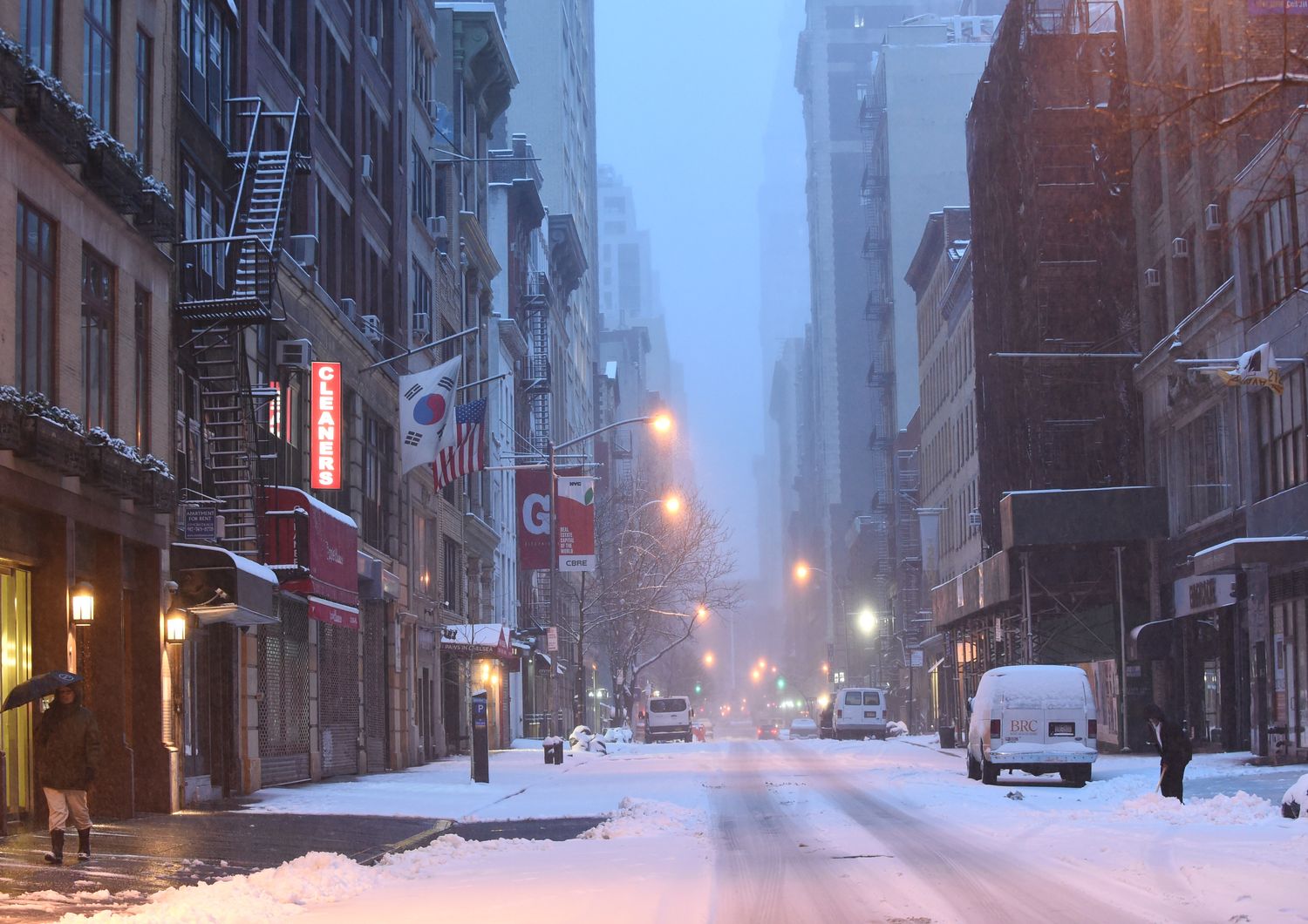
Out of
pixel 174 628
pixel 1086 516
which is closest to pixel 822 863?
pixel 174 628

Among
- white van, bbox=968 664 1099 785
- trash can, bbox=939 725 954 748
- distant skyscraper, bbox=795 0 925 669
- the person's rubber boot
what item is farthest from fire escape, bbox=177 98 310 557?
distant skyscraper, bbox=795 0 925 669

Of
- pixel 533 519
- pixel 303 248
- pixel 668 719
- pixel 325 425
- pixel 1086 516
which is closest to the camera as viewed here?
pixel 303 248

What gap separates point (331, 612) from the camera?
33125 millimetres

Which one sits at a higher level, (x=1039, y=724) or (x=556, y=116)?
(x=556, y=116)

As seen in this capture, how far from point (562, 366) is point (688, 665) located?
61721mm

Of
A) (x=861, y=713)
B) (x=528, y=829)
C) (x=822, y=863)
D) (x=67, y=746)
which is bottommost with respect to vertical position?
(x=861, y=713)

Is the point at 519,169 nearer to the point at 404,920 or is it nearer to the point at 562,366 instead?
the point at 562,366

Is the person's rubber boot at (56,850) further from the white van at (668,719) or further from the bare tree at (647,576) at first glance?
the white van at (668,719)

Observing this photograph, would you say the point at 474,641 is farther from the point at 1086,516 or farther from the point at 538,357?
Answer: the point at 538,357

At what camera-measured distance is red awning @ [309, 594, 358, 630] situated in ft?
105

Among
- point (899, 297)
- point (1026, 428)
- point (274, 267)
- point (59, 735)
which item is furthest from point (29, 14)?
point (899, 297)

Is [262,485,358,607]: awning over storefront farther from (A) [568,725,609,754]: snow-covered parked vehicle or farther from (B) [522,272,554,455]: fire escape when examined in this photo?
(B) [522,272,554,455]: fire escape

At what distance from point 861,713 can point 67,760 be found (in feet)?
183

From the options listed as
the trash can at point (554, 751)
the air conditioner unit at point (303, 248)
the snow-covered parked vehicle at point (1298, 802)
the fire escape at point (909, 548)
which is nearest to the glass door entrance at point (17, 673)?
the air conditioner unit at point (303, 248)
